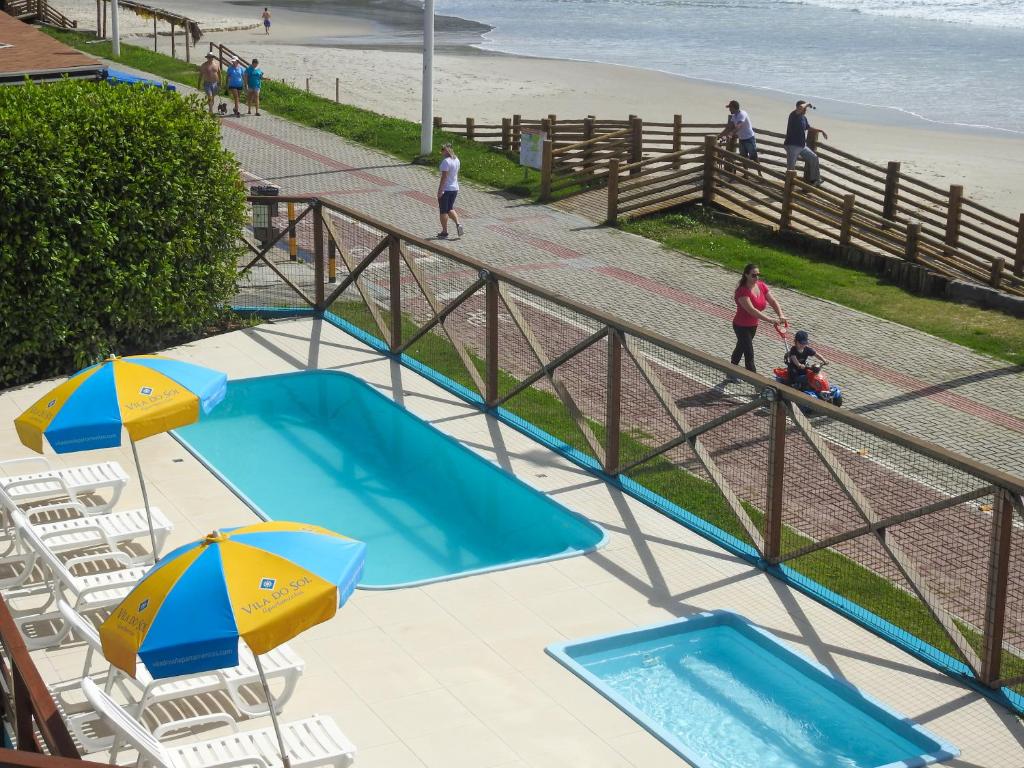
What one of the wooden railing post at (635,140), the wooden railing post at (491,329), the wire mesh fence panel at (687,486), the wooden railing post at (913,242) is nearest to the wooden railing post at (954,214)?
the wooden railing post at (913,242)

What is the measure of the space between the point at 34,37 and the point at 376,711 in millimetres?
18705

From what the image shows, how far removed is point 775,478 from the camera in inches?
432

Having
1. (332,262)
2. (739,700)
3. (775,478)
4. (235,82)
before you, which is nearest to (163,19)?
(235,82)

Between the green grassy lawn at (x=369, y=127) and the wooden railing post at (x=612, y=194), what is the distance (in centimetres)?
271

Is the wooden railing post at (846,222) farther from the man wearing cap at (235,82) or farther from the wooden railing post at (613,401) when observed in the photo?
the man wearing cap at (235,82)

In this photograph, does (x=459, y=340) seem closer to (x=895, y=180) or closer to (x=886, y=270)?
(x=886, y=270)

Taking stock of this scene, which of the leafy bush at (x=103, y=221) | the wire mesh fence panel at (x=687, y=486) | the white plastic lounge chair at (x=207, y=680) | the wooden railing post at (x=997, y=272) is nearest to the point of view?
the white plastic lounge chair at (x=207, y=680)

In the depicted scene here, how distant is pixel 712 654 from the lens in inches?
387

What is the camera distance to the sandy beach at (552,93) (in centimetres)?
3728

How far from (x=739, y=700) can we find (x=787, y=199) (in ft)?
57.3

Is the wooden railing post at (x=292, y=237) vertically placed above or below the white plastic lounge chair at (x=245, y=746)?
above

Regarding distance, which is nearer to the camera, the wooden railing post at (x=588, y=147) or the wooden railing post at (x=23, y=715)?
the wooden railing post at (x=23, y=715)

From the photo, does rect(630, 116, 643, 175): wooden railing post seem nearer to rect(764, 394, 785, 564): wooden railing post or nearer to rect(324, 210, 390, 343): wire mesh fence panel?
rect(324, 210, 390, 343): wire mesh fence panel

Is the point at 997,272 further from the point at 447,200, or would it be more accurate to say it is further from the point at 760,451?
the point at 760,451
